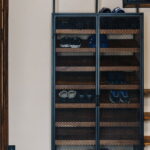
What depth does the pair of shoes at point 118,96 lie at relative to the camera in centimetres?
357

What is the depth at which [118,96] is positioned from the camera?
11.8 feet

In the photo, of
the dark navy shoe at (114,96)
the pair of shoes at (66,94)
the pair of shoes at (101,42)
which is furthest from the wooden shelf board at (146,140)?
the pair of shoes at (101,42)

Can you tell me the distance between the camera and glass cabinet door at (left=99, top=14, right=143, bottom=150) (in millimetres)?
3529

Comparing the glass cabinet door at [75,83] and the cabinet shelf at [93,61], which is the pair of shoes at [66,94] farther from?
the cabinet shelf at [93,61]

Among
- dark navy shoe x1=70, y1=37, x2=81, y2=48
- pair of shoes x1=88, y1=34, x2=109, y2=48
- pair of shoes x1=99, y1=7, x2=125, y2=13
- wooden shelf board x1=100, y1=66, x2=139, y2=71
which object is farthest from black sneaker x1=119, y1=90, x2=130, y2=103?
pair of shoes x1=99, y1=7, x2=125, y2=13

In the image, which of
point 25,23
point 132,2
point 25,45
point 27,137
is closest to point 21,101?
point 27,137

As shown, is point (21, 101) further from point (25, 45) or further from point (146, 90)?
point (146, 90)

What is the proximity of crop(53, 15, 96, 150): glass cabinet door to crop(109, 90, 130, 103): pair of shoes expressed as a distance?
21cm

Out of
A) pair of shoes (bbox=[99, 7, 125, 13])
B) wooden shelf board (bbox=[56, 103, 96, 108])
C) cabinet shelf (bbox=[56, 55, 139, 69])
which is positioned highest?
pair of shoes (bbox=[99, 7, 125, 13])

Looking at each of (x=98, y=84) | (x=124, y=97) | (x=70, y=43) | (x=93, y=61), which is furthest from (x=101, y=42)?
(x=124, y=97)

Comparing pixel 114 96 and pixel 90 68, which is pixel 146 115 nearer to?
pixel 114 96

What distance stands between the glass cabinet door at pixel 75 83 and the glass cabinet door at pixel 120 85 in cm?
12

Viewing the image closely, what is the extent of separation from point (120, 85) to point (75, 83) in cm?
51
